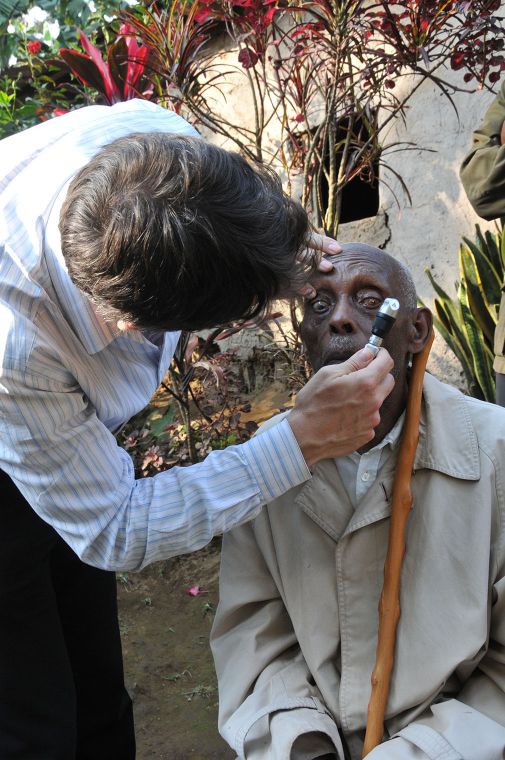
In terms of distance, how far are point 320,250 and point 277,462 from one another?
0.59 meters

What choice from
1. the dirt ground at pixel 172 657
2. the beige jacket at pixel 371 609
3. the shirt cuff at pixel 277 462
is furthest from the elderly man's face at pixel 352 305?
the dirt ground at pixel 172 657

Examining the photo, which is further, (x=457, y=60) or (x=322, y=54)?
(x=322, y=54)

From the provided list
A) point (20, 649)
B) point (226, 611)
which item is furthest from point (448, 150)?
point (20, 649)

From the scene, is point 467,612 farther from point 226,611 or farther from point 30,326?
point 30,326

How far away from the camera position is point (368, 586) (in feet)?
6.18

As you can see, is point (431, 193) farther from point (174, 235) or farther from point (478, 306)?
point (174, 235)

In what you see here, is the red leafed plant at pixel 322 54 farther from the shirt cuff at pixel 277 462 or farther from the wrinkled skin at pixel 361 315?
the shirt cuff at pixel 277 462

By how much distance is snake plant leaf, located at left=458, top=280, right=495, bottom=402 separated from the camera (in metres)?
3.86

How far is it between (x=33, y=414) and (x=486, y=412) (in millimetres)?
1143

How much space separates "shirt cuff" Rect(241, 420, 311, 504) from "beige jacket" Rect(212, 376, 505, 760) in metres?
0.31

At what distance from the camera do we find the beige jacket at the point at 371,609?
1.72 metres

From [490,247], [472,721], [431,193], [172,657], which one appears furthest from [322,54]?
[472,721]

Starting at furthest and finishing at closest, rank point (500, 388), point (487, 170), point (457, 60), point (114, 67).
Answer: point (114, 67), point (457, 60), point (500, 388), point (487, 170)

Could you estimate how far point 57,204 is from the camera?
5.34 feet
